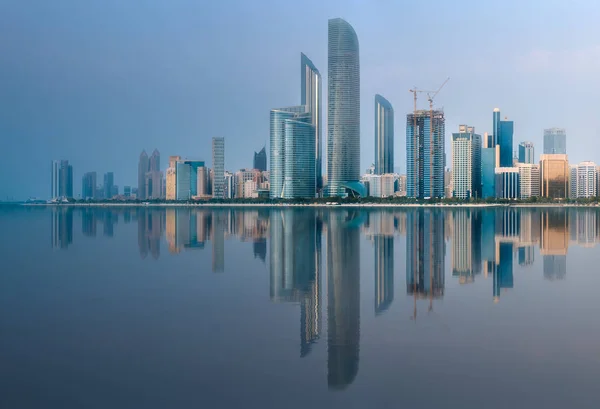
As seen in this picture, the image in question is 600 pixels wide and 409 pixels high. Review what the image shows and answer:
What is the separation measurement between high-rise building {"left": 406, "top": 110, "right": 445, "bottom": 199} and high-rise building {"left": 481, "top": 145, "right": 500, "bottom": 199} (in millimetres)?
19071

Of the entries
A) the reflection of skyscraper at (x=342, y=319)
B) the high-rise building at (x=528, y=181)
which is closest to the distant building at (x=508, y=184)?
the high-rise building at (x=528, y=181)

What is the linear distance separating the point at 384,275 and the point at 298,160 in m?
161

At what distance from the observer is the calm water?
30.6ft

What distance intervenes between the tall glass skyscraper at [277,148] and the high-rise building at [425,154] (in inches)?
1452

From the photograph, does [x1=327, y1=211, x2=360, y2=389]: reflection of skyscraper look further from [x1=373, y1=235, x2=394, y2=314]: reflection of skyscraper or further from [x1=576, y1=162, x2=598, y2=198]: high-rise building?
[x1=576, y1=162, x2=598, y2=198]: high-rise building

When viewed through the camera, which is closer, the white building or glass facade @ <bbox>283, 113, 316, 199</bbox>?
glass facade @ <bbox>283, 113, 316, 199</bbox>

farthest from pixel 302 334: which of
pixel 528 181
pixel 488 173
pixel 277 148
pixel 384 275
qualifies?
pixel 528 181

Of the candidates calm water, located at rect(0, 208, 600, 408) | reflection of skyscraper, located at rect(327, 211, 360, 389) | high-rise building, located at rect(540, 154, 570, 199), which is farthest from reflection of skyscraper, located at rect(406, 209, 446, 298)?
high-rise building, located at rect(540, 154, 570, 199)

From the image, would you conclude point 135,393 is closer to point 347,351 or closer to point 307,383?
point 307,383

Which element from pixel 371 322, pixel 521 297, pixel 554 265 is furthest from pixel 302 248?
pixel 371 322

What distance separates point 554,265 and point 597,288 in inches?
236

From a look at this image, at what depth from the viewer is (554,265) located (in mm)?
24656

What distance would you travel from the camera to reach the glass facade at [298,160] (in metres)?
181

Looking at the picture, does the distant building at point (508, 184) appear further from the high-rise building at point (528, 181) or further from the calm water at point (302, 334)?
the calm water at point (302, 334)
